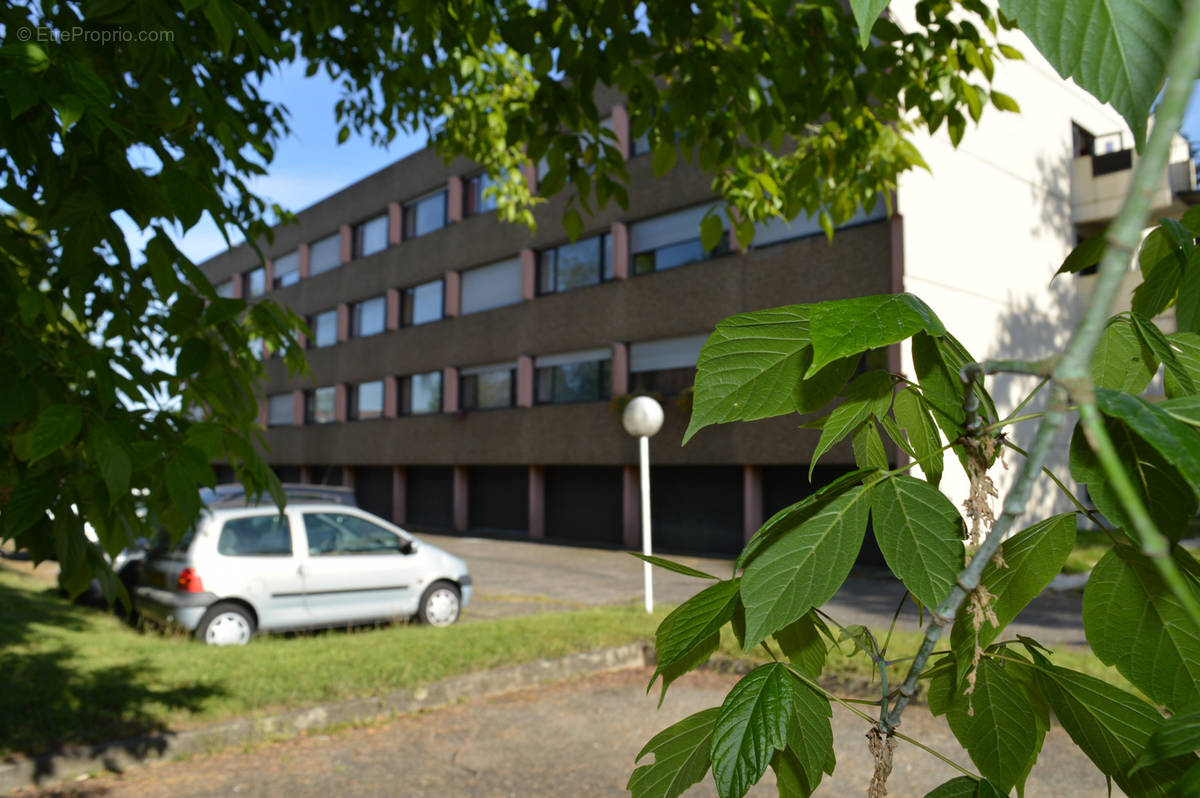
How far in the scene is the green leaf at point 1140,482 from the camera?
58cm

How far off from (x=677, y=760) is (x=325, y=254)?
118 ft

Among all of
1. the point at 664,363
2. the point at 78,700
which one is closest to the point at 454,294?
the point at 664,363

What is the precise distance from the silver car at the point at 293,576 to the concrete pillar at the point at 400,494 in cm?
1947

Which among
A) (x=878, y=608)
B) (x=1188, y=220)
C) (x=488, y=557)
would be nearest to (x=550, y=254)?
(x=488, y=557)

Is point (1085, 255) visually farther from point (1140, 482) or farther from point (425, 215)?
point (425, 215)

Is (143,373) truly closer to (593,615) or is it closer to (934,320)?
(934,320)

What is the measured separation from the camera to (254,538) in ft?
31.2

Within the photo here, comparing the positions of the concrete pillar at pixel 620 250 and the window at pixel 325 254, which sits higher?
the window at pixel 325 254

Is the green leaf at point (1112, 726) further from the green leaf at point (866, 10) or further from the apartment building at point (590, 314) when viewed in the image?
the apartment building at point (590, 314)

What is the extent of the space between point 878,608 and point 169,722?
907cm

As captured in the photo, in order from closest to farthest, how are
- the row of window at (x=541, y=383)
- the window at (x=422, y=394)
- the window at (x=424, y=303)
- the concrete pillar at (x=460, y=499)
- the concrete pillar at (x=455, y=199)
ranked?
the row of window at (x=541, y=383) < the concrete pillar at (x=460, y=499) < the concrete pillar at (x=455, y=199) < the window at (x=422, y=394) < the window at (x=424, y=303)

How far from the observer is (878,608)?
38.8 feet

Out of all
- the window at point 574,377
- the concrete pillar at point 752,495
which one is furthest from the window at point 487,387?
the concrete pillar at point 752,495

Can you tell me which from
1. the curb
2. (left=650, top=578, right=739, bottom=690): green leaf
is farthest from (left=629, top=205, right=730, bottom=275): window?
(left=650, top=578, right=739, bottom=690): green leaf
